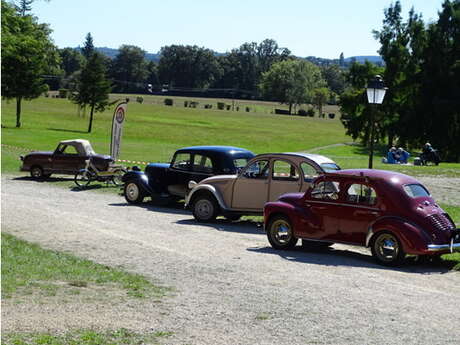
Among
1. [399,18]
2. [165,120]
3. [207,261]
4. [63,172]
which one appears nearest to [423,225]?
[207,261]

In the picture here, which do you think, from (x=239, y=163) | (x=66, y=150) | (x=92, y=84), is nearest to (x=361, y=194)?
(x=239, y=163)

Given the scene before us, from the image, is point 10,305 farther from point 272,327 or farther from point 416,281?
point 416,281

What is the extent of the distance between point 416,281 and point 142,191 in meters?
11.8

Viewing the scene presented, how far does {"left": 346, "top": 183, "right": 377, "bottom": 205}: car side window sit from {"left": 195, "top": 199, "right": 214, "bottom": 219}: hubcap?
17.5 ft

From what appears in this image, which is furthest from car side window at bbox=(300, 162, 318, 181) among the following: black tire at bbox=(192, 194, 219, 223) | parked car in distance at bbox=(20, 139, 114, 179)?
parked car in distance at bbox=(20, 139, 114, 179)

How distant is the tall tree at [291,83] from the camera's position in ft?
547

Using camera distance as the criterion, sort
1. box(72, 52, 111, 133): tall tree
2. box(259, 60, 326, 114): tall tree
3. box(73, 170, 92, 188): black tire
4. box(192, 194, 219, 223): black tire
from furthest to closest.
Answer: box(259, 60, 326, 114): tall tree, box(72, 52, 111, 133): tall tree, box(73, 170, 92, 188): black tire, box(192, 194, 219, 223): black tire

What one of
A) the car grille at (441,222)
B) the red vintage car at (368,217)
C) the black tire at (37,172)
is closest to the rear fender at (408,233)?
the red vintage car at (368,217)

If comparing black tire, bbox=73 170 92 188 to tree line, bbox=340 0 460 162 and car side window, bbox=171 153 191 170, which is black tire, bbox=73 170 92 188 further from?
tree line, bbox=340 0 460 162

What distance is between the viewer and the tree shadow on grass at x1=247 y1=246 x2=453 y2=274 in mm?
13023

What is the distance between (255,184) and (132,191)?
19.2 ft

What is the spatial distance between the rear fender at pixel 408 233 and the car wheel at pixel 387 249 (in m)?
0.12

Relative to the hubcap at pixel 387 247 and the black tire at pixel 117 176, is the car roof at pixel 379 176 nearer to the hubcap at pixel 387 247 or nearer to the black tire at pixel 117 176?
the hubcap at pixel 387 247

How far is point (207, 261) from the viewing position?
13180 mm
